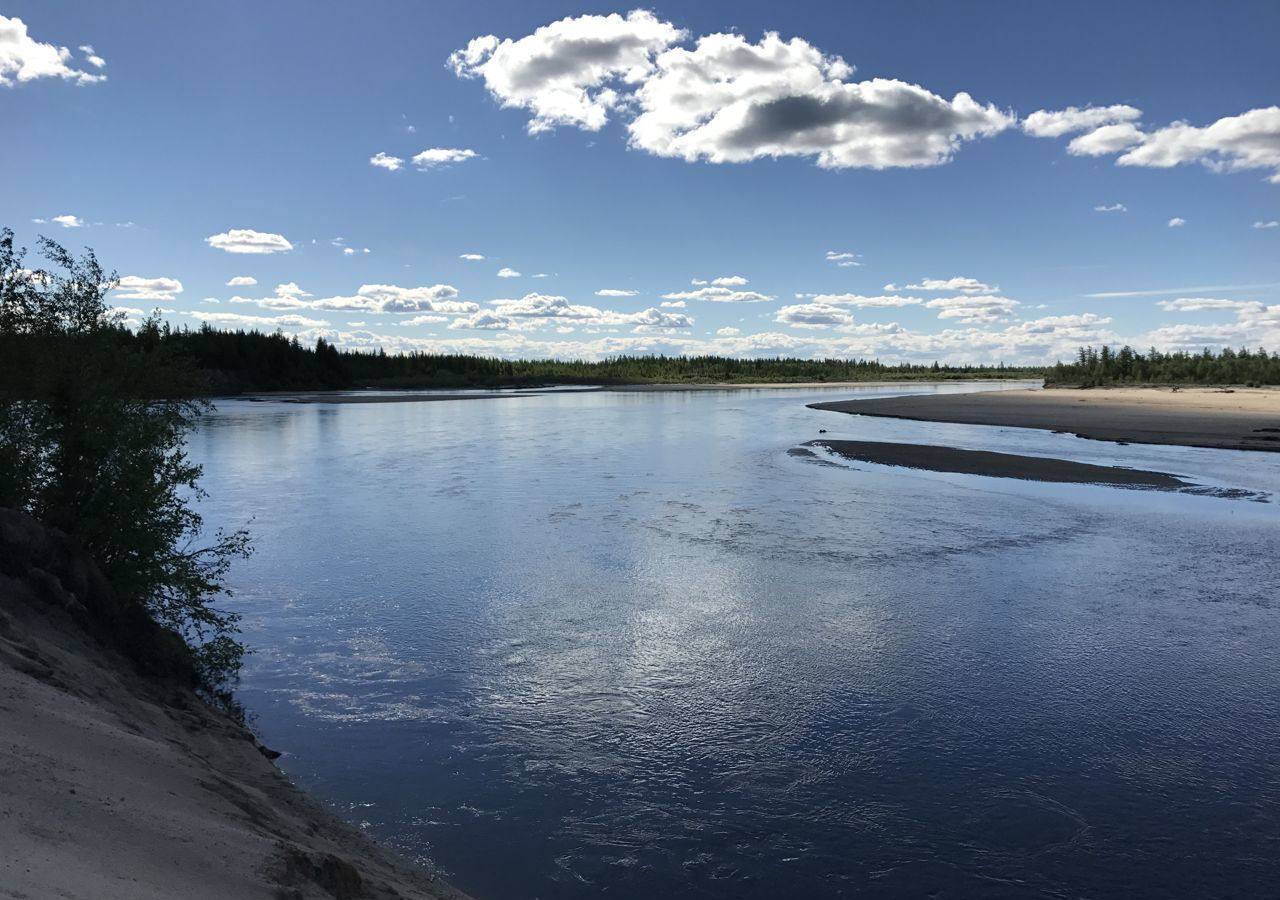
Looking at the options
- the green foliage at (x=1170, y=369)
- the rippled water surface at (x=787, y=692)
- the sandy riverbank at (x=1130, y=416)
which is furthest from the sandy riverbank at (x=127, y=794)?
the green foliage at (x=1170, y=369)

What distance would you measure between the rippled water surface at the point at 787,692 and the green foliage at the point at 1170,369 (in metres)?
108

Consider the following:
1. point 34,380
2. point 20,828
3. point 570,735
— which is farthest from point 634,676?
point 34,380

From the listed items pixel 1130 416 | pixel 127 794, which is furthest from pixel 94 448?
pixel 1130 416

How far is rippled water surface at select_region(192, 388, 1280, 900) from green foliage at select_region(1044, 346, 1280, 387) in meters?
108

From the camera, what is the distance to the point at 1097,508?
23.2 m

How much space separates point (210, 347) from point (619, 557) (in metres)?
132

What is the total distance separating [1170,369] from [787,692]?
134205 millimetres

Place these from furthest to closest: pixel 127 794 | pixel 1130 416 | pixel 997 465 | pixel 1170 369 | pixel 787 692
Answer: pixel 1170 369 → pixel 1130 416 → pixel 997 465 → pixel 787 692 → pixel 127 794

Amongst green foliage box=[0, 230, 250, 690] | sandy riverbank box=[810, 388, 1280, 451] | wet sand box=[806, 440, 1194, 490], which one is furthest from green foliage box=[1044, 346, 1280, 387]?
green foliage box=[0, 230, 250, 690]

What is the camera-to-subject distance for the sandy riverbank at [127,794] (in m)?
4.29

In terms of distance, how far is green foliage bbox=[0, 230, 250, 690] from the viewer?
1045cm

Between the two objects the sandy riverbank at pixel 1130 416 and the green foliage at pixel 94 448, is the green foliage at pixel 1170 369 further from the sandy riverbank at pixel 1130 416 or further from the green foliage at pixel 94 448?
the green foliage at pixel 94 448

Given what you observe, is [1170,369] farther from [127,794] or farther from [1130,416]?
[127,794]

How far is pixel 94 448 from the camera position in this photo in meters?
10.8
